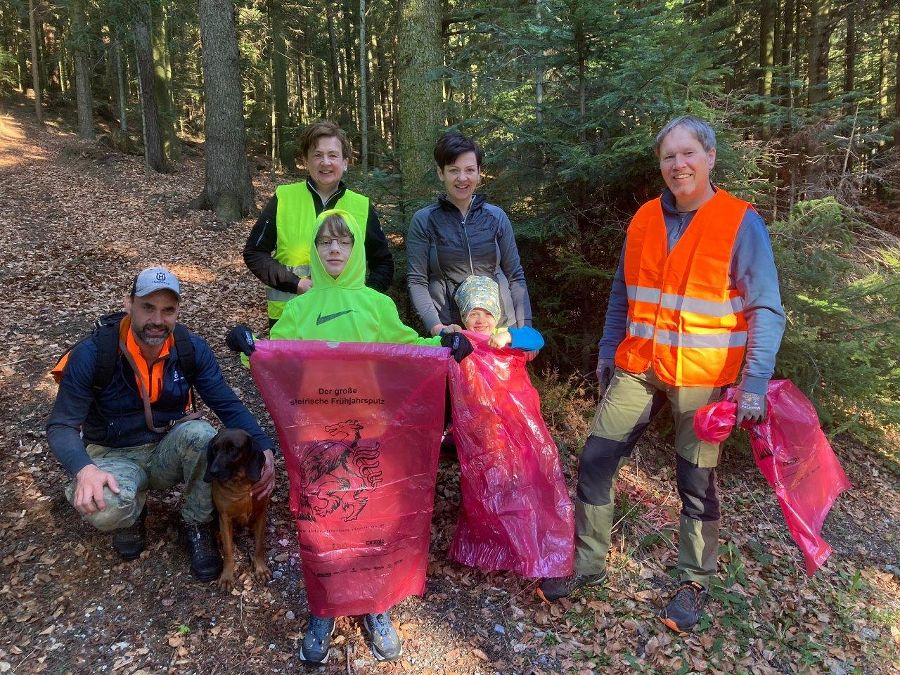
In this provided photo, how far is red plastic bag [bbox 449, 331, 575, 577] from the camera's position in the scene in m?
2.82

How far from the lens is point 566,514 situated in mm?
2883

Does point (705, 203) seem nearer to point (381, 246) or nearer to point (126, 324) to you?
point (381, 246)

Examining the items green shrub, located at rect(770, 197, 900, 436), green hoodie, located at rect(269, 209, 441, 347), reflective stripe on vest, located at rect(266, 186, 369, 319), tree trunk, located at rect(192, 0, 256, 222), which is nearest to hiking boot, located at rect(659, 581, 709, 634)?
green hoodie, located at rect(269, 209, 441, 347)

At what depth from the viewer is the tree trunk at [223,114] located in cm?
927

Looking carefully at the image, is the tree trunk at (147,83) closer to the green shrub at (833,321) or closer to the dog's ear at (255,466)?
the dog's ear at (255,466)

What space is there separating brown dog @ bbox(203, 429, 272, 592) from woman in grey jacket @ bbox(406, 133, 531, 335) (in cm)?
120

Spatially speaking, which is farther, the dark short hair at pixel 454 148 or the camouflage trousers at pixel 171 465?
the dark short hair at pixel 454 148

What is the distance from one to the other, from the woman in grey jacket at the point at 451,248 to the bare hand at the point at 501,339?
1.34ft

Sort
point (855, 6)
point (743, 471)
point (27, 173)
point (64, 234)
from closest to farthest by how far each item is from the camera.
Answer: point (743, 471) → point (64, 234) → point (855, 6) → point (27, 173)

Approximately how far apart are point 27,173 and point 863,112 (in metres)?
17.5

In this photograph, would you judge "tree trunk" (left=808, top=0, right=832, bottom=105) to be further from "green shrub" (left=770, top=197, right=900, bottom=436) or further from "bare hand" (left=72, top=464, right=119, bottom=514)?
"bare hand" (left=72, top=464, right=119, bottom=514)

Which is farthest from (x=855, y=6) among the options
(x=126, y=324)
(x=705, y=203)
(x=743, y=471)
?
(x=126, y=324)

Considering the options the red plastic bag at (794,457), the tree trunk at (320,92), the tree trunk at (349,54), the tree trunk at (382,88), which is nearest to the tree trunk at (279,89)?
the tree trunk at (320,92)

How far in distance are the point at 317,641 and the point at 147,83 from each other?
15747 millimetres
